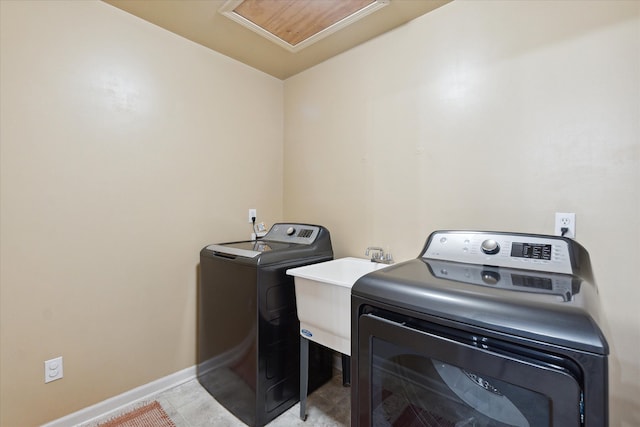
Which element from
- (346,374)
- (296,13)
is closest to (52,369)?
(346,374)

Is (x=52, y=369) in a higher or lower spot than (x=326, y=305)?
lower

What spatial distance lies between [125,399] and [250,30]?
7.82ft

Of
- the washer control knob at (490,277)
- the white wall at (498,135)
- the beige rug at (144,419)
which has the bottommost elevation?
the beige rug at (144,419)

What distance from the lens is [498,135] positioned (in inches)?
58.2

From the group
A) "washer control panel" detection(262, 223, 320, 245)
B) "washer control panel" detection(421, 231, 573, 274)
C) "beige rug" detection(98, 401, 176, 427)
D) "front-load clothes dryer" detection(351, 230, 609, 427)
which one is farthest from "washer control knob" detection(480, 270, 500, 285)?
"beige rug" detection(98, 401, 176, 427)

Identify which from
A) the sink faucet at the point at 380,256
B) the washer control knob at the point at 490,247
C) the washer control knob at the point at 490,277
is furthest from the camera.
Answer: the sink faucet at the point at 380,256

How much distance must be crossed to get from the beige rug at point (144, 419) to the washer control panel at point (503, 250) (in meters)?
1.67

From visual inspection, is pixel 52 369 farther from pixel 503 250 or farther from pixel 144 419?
pixel 503 250

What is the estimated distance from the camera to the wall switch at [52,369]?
1.49 metres

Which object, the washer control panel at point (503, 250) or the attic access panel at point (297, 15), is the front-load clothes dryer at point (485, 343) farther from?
the attic access panel at point (297, 15)

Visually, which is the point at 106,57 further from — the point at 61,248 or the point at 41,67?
the point at 61,248

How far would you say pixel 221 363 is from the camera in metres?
1.76

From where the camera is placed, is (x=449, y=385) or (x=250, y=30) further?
(x=250, y=30)

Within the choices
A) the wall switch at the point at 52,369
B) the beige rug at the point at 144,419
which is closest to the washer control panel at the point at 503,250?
the beige rug at the point at 144,419
